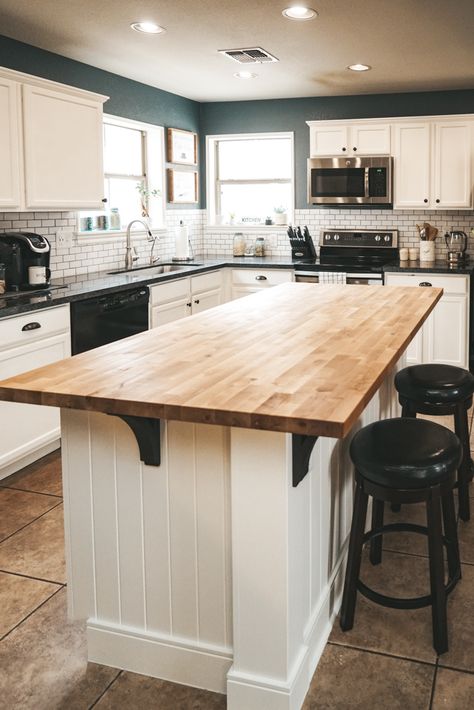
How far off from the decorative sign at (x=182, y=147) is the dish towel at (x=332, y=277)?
5.83 feet

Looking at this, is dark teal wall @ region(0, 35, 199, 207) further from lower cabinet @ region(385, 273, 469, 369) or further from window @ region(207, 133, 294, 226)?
lower cabinet @ region(385, 273, 469, 369)

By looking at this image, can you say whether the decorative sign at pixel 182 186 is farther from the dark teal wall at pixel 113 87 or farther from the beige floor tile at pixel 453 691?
the beige floor tile at pixel 453 691

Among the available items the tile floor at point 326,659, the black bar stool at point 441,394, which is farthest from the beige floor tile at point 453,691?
the black bar stool at point 441,394

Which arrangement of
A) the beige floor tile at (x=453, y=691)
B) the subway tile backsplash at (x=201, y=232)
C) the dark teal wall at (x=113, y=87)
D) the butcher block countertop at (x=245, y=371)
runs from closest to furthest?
the butcher block countertop at (x=245, y=371) → the beige floor tile at (x=453, y=691) → the dark teal wall at (x=113, y=87) → the subway tile backsplash at (x=201, y=232)

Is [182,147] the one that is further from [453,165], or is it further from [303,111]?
[453,165]

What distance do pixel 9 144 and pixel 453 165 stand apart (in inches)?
151

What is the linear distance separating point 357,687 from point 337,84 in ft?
17.1

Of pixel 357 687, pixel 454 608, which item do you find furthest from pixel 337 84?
pixel 357 687

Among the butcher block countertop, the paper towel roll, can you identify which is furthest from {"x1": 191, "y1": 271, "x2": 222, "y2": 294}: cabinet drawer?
the butcher block countertop

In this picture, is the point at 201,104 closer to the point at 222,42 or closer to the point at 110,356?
the point at 222,42

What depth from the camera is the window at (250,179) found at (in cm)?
721

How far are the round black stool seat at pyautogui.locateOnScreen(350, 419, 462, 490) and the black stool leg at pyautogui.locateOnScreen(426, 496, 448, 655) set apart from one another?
118 millimetres

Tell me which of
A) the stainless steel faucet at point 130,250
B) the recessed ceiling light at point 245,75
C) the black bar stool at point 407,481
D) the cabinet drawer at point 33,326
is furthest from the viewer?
the stainless steel faucet at point 130,250

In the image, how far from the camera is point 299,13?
4.04m
